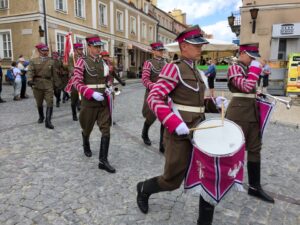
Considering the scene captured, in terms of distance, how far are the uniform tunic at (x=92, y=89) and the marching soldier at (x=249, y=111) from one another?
1852mm

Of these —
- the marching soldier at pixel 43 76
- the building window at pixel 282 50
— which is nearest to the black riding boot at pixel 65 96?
the marching soldier at pixel 43 76

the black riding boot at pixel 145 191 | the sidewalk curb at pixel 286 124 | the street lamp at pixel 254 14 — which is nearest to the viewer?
the black riding boot at pixel 145 191

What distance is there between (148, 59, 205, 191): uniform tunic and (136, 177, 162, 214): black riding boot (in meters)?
0.26

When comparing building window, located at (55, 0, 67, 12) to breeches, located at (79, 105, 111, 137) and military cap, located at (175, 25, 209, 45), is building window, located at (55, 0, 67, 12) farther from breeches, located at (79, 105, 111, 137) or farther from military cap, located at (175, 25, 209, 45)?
military cap, located at (175, 25, 209, 45)

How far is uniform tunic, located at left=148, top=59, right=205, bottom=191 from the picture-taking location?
2.46 meters

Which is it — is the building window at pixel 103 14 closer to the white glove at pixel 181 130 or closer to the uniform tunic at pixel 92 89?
the uniform tunic at pixel 92 89

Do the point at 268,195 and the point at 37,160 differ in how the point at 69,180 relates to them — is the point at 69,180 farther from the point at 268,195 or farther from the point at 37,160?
the point at 268,195

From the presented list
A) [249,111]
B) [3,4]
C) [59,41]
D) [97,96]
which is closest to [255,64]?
[249,111]

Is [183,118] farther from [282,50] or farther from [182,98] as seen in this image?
[282,50]

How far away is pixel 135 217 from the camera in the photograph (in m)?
2.99

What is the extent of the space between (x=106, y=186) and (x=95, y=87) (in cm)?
151

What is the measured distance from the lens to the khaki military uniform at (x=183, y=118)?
2.53m

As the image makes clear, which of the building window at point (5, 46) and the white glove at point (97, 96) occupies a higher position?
the building window at point (5, 46)

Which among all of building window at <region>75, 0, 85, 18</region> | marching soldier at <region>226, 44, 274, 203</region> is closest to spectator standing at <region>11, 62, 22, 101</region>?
marching soldier at <region>226, 44, 274, 203</region>
